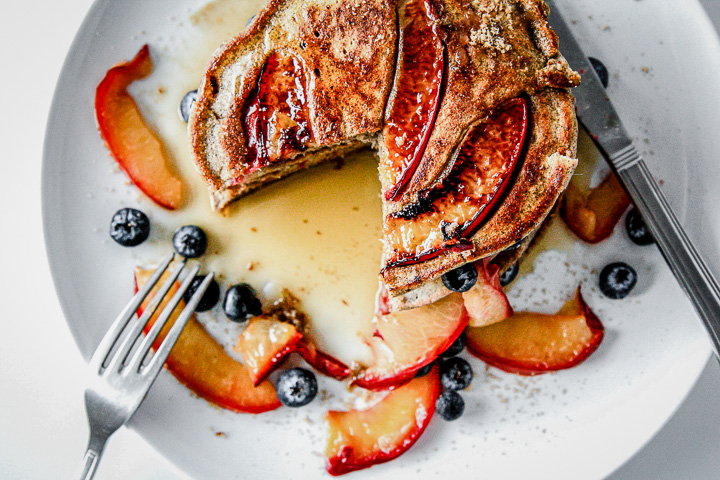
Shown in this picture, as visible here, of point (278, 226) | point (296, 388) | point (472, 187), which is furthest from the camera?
point (278, 226)

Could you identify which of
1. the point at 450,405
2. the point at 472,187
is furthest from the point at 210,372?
the point at 472,187

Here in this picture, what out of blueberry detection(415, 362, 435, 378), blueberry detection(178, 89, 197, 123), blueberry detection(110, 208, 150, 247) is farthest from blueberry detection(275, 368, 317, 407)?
blueberry detection(178, 89, 197, 123)

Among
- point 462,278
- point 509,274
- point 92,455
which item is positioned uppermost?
point 92,455

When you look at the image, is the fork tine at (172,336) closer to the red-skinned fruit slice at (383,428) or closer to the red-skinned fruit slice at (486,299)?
the red-skinned fruit slice at (383,428)

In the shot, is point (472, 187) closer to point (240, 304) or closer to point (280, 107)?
point (280, 107)

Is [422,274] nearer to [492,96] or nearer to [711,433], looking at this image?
[492,96]

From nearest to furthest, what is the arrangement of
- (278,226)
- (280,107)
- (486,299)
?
(280,107), (486,299), (278,226)

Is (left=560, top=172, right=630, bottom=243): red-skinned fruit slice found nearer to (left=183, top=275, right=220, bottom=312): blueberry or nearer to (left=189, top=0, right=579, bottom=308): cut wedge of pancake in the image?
(left=189, top=0, right=579, bottom=308): cut wedge of pancake
